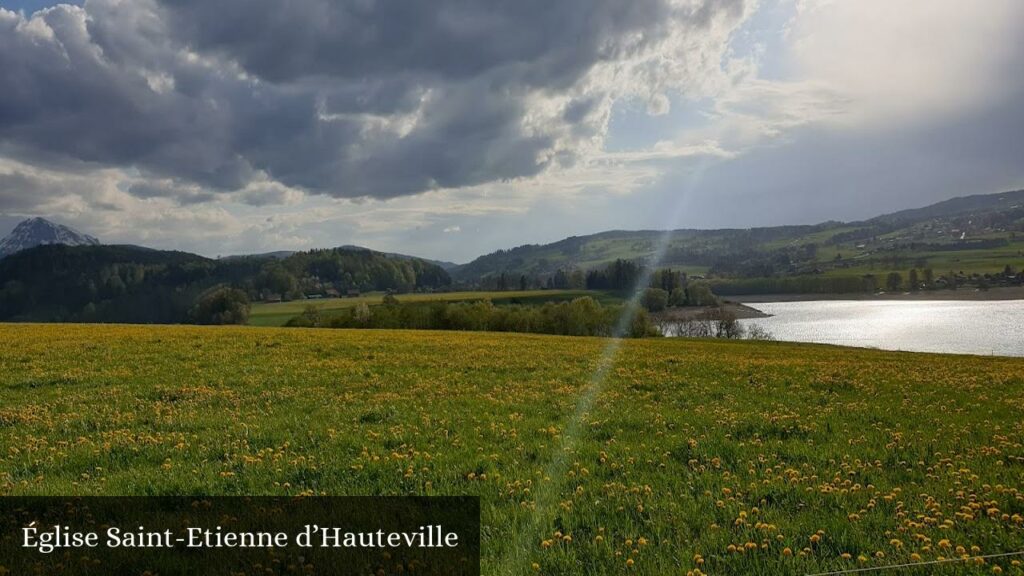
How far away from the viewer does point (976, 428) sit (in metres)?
13.2

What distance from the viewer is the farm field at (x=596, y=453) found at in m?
7.00

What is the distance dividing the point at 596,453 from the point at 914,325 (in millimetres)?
145059

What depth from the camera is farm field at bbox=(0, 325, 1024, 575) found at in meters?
7.00

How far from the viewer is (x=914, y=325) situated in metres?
127

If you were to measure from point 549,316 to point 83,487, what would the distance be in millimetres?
87604

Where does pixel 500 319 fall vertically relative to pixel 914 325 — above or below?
above

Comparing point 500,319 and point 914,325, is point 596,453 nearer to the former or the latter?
point 500,319

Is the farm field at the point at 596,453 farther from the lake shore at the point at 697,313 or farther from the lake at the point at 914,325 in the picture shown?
the lake shore at the point at 697,313

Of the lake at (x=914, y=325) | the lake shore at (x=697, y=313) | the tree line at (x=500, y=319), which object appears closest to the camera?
the tree line at (x=500, y=319)

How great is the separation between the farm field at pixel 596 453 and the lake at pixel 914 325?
77968 millimetres

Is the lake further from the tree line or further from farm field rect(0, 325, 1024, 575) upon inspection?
farm field rect(0, 325, 1024, 575)

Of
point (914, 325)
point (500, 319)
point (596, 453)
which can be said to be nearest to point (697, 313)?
point (914, 325)

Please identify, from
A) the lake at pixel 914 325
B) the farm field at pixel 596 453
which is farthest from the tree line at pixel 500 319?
the farm field at pixel 596 453

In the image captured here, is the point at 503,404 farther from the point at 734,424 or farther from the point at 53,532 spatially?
the point at 53,532
